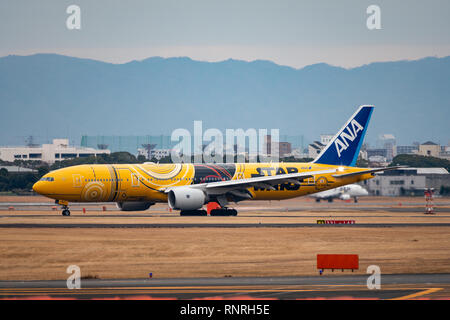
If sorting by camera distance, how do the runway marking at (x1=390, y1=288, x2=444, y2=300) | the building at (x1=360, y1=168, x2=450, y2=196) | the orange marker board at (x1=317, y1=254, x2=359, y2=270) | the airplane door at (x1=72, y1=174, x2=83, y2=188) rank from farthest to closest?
the building at (x1=360, y1=168, x2=450, y2=196) < the airplane door at (x1=72, y1=174, x2=83, y2=188) < the orange marker board at (x1=317, y1=254, x2=359, y2=270) < the runway marking at (x1=390, y1=288, x2=444, y2=300)

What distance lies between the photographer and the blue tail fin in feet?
239

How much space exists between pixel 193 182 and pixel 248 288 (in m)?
39.9

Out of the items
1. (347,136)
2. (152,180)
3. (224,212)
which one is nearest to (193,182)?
(152,180)

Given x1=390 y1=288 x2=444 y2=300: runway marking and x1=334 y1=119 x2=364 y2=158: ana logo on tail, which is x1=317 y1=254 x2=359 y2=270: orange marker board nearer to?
x1=390 y1=288 x2=444 y2=300: runway marking

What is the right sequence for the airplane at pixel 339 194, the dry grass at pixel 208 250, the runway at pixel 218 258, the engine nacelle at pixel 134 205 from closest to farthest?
1. the runway at pixel 218 258
2. the dry grass at pixel 208 250
3. the engine nacelle at pixel 134 205
4. the airplane at pixel 339 194

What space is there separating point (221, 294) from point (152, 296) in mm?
2320

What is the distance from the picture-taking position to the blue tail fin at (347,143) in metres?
72.8

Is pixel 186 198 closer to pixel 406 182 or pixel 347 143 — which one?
pixel 347 143

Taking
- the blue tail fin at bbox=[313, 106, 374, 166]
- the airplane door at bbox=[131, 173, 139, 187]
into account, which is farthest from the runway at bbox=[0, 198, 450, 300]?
the blue tail fin at bbox=[313, 106, 374, 166]

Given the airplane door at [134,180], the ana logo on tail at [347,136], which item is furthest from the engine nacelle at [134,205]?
the ana logo on tail at [347,136]

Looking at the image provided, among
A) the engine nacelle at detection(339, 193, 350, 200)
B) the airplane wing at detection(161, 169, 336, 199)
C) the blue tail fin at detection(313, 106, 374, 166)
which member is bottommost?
the engine nacelle at detection(339, 193, 350, 200)

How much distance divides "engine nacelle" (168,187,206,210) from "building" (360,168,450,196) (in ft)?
234

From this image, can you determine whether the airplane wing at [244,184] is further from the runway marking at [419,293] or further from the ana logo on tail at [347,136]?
the runway marking at [419,293]
